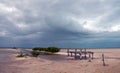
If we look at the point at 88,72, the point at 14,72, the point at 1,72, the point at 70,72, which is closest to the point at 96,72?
the point at 88,72

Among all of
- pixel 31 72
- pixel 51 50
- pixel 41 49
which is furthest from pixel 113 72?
pixel 41 49

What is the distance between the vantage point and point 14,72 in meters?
25.0

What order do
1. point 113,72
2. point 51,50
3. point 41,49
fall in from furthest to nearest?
point 41,49 < point 51,50 < point 113,72

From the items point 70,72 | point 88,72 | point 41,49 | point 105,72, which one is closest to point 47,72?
point 70,72

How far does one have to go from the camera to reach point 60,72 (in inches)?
969

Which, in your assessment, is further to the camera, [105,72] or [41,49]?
[41,49]

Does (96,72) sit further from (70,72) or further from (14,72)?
(14,72)

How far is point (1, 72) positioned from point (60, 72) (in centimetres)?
725

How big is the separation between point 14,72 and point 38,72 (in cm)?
306

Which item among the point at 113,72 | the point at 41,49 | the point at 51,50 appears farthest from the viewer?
the point at 41,49

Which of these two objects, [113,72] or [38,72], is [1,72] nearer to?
[38,72]

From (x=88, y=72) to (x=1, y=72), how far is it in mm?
10611

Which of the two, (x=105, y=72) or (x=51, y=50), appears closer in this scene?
(x=105, y=72)

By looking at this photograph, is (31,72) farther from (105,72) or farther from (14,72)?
(105,72)
